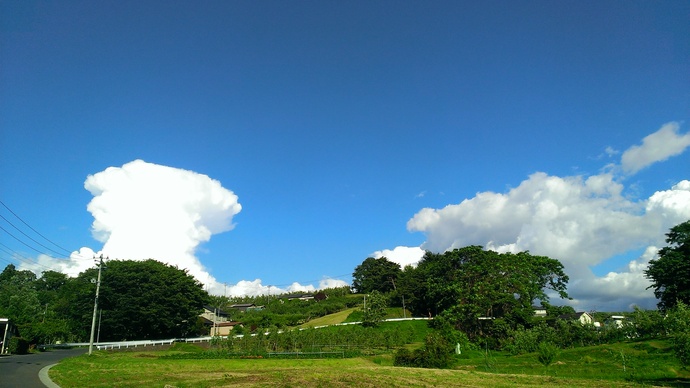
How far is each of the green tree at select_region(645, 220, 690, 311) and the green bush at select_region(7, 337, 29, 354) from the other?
244 feet

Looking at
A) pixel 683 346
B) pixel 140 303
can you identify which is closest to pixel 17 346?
pixel 140 303

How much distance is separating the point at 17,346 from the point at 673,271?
76.5 meters

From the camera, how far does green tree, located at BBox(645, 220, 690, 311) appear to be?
51281mm

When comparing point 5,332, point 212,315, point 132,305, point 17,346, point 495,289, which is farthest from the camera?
point 212,315

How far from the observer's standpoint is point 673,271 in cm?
5244

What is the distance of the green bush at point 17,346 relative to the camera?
4341 centimetres

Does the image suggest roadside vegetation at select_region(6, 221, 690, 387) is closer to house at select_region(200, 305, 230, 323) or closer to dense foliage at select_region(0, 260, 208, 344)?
dense foliage at select_region(0, 260, 208, 344)

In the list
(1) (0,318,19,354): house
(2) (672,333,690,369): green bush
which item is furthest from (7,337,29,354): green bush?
(2) (672,333,690,369): green bush

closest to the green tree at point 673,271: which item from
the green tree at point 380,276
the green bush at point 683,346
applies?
the green bush at point 683,346

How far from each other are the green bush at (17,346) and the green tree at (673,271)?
244 ft

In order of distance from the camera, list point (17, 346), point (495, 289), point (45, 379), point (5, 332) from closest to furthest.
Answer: point (45, 379) < point (5, 332) < point (17, 346) < point (495, 289)

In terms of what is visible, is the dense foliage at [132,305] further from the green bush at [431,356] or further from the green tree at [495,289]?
the green bush at [431,356]

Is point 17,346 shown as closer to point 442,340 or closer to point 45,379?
point 45,379

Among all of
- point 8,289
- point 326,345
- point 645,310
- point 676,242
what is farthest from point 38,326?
point 676,242
